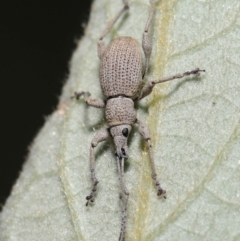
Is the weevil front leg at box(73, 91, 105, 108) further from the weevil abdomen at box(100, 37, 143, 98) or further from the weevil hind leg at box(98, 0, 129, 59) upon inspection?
the weevil hind leg at box(98, 0, 129, 59)

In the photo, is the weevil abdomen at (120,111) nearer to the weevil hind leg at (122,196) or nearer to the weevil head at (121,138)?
the weevil head at (121,138)

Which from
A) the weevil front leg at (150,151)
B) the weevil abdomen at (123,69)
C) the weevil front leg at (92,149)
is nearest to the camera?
the weevil front leg at (150,151)

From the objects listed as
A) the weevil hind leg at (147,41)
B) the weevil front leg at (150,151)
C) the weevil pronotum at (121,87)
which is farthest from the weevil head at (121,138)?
the weevil hind leg at (147,41)

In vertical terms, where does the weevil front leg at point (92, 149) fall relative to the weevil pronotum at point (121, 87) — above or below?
below

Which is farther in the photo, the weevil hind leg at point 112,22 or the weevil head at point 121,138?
the weevil hind leg at point 112,22

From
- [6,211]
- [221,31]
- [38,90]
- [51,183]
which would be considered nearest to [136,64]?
[221,31]

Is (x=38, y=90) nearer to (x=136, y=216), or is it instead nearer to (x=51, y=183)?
(x=51, y=183)

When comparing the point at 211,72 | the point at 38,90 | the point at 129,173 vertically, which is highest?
the point at 211,72

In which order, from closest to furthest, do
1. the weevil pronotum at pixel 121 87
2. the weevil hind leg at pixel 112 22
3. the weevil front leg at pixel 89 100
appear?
1. the weevil pronotum at pixel 121 87
2. the weevil front leg at pixel 89 100
3. the weevil hind leg at pixel 112 22
